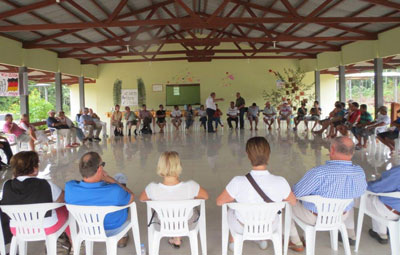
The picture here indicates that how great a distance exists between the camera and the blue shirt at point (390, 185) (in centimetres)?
243

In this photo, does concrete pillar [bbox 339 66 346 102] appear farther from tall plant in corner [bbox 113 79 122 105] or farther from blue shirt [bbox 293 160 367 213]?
blue shirt [bbox 293 160 367 213]

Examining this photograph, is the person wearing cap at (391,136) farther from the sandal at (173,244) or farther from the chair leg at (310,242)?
the sandal at (173,244)

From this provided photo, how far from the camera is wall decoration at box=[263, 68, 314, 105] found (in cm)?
1493

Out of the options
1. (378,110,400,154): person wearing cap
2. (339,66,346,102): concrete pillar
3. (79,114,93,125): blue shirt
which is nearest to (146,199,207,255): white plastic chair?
(378,110,400,154): person wearing cap

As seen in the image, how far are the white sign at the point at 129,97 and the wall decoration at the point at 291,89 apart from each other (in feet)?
18.9

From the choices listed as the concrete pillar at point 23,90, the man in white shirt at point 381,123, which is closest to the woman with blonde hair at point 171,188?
the man in white shirt at point 381,123

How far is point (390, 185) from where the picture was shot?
2.46m

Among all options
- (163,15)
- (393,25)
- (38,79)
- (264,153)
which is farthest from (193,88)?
(264,153)

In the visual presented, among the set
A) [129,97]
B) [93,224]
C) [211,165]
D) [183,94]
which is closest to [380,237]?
[93,224]

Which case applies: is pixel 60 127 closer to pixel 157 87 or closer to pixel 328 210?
pixel 157 87

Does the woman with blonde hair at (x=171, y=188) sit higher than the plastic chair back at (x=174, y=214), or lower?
higher

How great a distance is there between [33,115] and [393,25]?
52.1 feet

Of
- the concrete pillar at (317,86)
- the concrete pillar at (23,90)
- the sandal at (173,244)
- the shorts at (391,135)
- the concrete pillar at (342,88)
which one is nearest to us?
the sandal at (173,244)

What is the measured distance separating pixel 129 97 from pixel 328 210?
14058 mm
